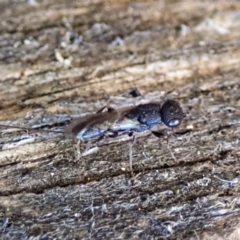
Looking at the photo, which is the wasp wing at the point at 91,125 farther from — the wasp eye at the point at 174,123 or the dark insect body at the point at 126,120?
the wasp eye at the point at 174,123

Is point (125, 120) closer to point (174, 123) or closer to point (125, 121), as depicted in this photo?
point (125, 121)

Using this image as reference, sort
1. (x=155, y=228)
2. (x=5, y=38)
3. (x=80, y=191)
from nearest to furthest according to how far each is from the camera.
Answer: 1. (x=155, y=228)
2. (x=80, y=191)
3. (x=5, y=38)

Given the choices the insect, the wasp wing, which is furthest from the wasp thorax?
the wasp wing

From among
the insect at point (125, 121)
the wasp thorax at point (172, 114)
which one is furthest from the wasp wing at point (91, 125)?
the wasp thorax at point (172, 114)

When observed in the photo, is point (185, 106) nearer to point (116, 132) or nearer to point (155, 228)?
point (116, 132)

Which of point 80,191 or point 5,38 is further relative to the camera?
point 5,38

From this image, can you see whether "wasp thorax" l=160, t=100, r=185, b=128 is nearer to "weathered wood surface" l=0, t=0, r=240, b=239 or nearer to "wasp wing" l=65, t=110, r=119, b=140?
"weathered wood surface" l=0, t=0, r=240, b=239

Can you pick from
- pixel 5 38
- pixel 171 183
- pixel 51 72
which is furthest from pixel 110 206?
pixel 5 38
